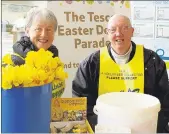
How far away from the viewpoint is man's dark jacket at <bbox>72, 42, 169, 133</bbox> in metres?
1.04

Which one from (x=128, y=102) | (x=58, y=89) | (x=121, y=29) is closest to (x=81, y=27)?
(x=121, y=29)

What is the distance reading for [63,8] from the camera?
108 cm

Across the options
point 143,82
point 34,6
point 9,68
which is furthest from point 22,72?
point 143,82

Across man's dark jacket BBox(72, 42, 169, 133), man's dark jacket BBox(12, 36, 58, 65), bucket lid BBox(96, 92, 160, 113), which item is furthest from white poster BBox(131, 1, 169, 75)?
man's dark jacket BBox(12, 36, 58, 65)

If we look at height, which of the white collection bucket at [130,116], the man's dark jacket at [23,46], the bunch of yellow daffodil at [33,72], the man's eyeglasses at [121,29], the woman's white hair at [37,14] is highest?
the woman's white hair at [37,14]

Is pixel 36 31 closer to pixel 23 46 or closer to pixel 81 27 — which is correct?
pixel 23 46

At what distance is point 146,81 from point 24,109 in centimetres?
53

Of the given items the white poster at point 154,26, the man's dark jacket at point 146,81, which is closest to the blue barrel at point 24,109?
the man's dark jacket at point 146,81

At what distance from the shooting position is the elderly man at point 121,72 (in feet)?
3.40

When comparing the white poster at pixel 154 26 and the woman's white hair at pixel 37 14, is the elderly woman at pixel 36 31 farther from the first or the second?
the white poster at pixel 154 26

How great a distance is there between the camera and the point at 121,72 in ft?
3.42

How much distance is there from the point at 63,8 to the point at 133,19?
11.6 inches

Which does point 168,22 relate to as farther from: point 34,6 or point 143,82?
point 34,6

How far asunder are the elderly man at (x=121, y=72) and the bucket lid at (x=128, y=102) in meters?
0.15
